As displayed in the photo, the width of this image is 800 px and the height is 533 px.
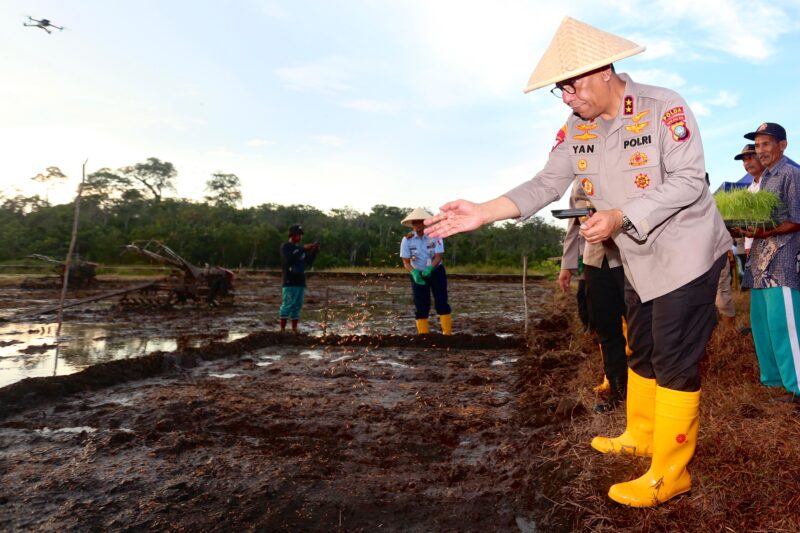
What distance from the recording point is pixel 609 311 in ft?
11.8

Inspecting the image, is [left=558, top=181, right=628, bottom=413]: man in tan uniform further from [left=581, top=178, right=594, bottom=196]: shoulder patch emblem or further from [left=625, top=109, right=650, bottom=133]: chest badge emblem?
[left=625, top=109, right=650, bottom=133]: chest badge emblem

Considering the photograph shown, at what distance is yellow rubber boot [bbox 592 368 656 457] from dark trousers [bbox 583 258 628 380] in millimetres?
857

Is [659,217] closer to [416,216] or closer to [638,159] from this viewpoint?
[638,159]

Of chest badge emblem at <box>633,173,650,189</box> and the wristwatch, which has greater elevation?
chest badge emblem at <box>633,173,650,189</box>

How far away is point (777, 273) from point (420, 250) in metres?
4.62

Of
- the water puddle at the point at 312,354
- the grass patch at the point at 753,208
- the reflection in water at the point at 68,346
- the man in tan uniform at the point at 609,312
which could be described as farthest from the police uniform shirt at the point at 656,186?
the reflection in water at the point at 68,346

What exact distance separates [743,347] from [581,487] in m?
3.09

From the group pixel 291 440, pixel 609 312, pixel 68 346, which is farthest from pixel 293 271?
pixel 609 312

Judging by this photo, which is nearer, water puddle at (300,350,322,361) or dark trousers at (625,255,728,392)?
dark trousers at (625,255,728,392)

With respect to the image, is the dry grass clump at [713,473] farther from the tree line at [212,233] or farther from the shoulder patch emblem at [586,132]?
the tree line at [212,233]

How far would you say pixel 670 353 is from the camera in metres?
2.20

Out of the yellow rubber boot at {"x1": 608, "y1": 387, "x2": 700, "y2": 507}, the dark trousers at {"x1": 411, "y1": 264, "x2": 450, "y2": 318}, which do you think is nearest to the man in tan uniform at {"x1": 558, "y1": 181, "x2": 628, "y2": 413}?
the yellow rubber boot at {"x1": 608, "y1": 387, "x2": 700, "y2": 507}

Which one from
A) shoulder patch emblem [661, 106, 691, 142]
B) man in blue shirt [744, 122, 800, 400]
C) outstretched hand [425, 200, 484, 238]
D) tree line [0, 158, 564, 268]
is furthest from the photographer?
tree line [0, 158, 564, 268]

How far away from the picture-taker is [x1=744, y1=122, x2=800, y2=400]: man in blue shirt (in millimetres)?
3395
